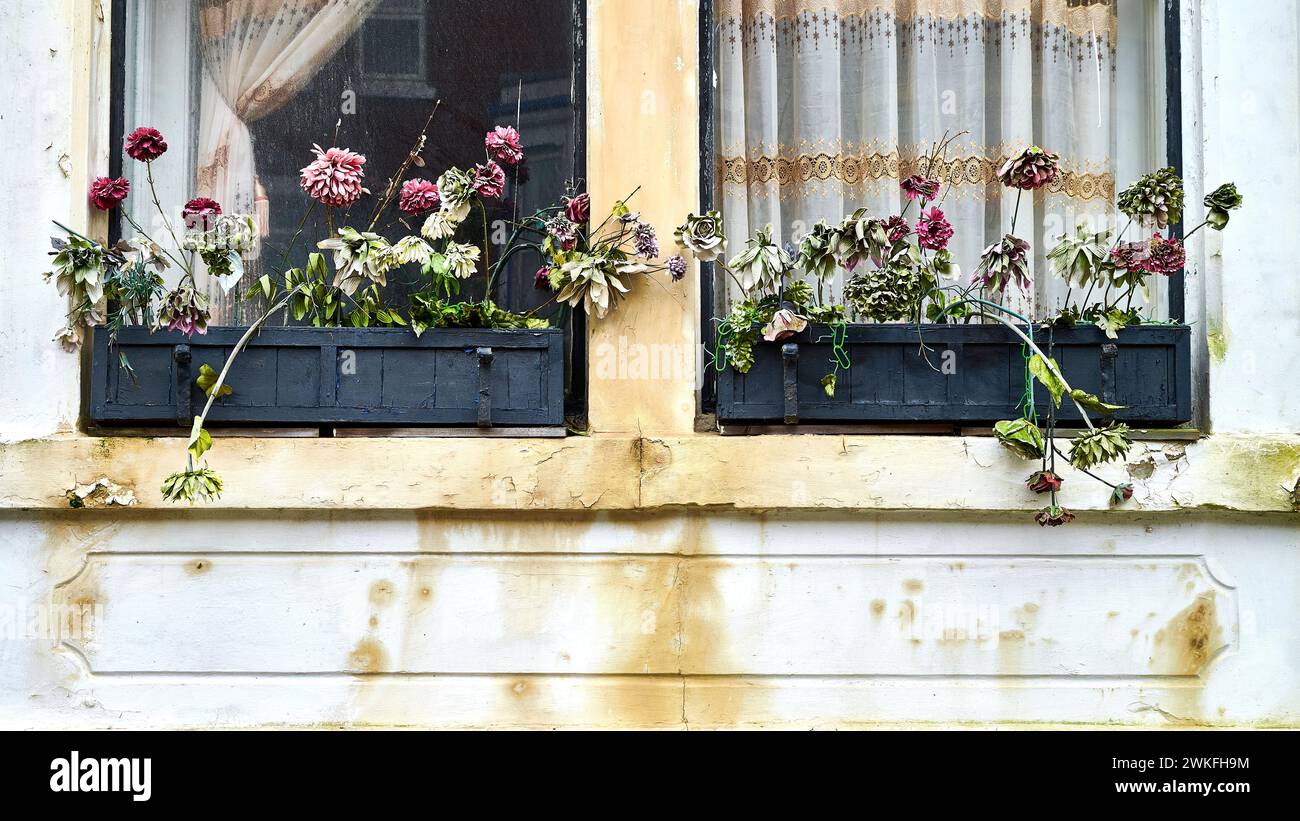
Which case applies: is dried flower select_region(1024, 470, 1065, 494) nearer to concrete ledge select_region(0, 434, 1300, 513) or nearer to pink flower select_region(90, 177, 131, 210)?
concrete ledge select_region(0, 434, 1300, 513)

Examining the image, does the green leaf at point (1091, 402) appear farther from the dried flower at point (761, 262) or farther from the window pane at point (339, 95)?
the window pane at point (339, 95)

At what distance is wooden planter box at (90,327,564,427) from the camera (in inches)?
141

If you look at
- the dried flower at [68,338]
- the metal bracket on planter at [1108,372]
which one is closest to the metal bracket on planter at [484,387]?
the dried flower at [68,338]

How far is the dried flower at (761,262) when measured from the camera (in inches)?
142

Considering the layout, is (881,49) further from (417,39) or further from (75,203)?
(75,203)

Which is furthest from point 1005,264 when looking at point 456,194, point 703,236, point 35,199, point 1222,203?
point 35,199

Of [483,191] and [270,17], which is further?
[270,17]

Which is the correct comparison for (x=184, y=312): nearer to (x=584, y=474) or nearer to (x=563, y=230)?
(x=563, y=230)

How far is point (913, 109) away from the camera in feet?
13.2

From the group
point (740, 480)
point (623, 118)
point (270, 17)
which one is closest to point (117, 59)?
point (270, 17)

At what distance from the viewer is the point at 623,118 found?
12.3 feet

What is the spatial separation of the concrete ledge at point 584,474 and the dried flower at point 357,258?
512 mm
